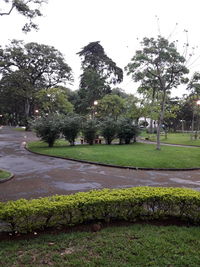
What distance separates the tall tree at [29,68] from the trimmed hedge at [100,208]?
113ft

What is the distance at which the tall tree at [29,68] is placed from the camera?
116 feet

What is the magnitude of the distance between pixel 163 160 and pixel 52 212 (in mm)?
8015

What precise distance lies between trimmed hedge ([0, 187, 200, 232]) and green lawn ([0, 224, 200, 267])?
28 centimetres

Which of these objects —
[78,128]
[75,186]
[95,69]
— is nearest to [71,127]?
[78,128]

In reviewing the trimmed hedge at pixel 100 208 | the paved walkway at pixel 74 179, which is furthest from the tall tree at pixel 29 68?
the trimmed hedge at pixel 100 208

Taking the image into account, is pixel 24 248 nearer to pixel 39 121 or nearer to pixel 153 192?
pixel 153 192

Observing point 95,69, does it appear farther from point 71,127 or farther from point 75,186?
point 75,186

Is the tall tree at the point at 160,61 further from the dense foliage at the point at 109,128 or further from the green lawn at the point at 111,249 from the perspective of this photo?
the green lawn at the point at 111,249

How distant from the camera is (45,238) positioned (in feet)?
10.8

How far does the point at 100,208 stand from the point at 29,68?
1505 inches

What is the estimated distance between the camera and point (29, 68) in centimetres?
3772

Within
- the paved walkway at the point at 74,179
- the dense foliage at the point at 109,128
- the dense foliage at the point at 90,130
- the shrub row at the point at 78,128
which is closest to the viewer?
the paved walkway at the point at 74,179

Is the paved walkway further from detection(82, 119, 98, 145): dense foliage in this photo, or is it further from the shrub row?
detection(82, 119, 98, 145): dense foliage

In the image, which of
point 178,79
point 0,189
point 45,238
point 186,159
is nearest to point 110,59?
point 178,79
